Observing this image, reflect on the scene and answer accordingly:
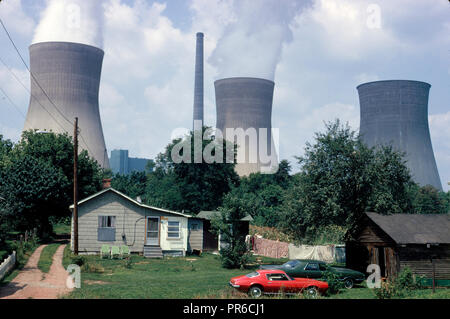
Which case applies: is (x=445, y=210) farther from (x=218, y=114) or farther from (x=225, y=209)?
(x=225, y=209)

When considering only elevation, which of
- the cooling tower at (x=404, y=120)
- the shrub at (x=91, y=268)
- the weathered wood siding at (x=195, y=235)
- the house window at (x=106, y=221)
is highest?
the cooling tower at (x=404, y=120)

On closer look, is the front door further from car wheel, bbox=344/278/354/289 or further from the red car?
the red car

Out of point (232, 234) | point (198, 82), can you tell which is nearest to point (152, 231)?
point (232, 234)

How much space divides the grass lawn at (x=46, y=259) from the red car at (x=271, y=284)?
11.2 metres

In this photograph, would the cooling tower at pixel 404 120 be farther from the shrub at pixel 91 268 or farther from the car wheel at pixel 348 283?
the shrub at pixel 91 268

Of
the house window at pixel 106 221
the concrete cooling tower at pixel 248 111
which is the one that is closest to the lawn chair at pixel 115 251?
the house window at pixel 106 221

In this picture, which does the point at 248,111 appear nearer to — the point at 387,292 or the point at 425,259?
the point at 425,259

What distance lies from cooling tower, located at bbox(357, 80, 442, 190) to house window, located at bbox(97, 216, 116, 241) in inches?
2284

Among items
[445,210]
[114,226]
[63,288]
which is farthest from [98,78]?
[445,210]

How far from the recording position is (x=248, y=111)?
84.7m

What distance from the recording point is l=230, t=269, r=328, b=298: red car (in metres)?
18.3

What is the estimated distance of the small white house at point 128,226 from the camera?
113 ft

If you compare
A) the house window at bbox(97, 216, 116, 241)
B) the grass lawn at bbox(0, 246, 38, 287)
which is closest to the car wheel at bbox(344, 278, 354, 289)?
the grass lawn at bbox(0, 246, 38, 287)

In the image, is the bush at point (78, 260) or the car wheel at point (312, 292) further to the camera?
the bush at point (78, 260)
